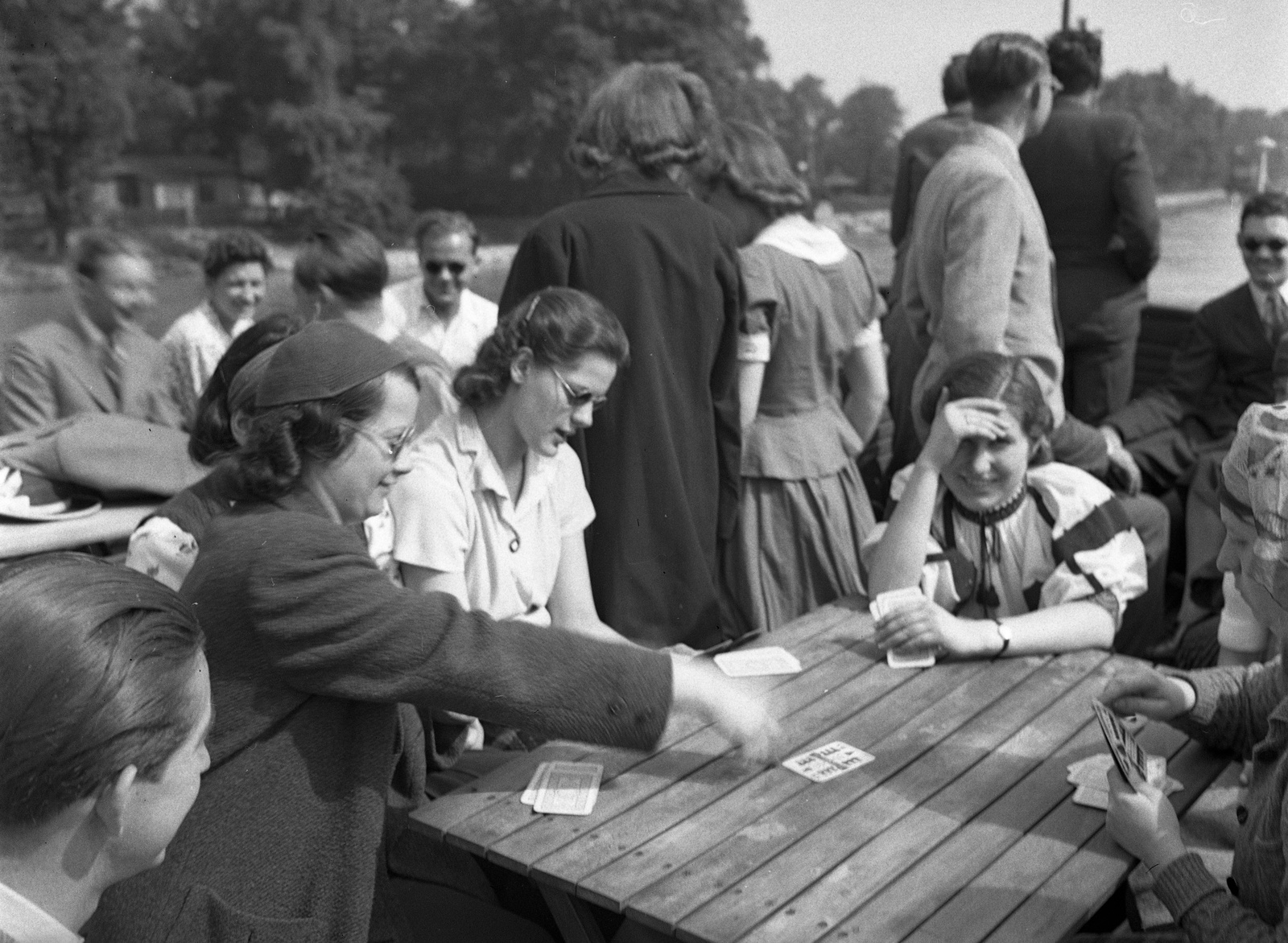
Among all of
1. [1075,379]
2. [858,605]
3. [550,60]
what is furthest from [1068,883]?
[550,60]

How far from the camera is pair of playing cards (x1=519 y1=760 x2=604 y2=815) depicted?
6.98 ft

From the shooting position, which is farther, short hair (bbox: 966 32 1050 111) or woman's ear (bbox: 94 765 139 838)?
short hair (bbox: 966 32 1050 111)

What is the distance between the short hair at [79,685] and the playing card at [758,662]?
1.53 m

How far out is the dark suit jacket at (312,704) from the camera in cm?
182

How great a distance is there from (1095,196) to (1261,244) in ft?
2.49

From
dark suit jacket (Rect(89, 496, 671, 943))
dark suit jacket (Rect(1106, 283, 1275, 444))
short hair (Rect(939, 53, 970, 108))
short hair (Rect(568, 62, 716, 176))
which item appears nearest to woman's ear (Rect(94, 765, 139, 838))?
dark suit jacket (Rect(89, 496, 671, 943))

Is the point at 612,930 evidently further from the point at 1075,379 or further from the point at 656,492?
the point at 1075,379

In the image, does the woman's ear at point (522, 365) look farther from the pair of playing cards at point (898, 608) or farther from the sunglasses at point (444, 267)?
the sunglasses at point (444, 267)

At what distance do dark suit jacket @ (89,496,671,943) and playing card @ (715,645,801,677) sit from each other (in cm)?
75

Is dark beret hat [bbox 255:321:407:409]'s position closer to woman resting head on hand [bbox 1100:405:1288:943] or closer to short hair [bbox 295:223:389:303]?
woman resting head on hand [bbox 1100:405:1288:943]

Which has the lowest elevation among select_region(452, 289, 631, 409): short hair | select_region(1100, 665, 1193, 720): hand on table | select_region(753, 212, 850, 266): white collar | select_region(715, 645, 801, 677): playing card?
select_region(715, 645, 801, 677): playing card

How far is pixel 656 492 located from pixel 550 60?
9.88 ft

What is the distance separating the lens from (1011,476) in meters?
2.94

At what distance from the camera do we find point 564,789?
2.19 meters
